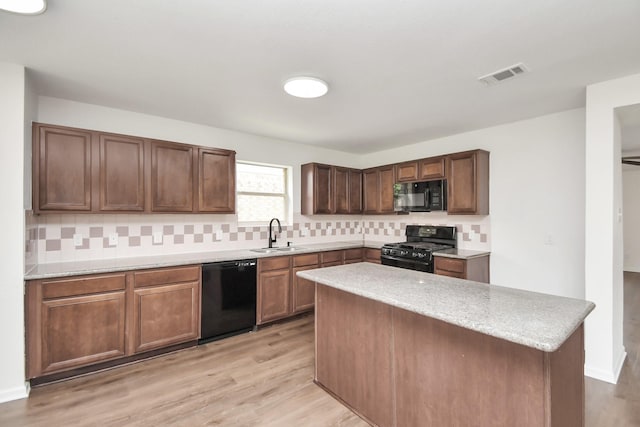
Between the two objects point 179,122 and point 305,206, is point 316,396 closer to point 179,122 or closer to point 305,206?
point 305,206

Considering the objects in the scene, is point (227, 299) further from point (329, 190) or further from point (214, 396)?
point (329, 190)

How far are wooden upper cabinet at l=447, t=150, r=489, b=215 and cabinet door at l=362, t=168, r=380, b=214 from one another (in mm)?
1206

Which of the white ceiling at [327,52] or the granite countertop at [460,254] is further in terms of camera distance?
the granite countertop at [460,254]

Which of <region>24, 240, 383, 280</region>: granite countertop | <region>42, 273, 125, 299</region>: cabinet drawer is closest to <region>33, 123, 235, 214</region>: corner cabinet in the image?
<region>24, 240, 383, 280</region>: granite countertop

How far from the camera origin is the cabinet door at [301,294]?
12.4 feet

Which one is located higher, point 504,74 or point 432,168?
point 504,74

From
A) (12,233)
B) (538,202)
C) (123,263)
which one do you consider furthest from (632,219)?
(12,233)

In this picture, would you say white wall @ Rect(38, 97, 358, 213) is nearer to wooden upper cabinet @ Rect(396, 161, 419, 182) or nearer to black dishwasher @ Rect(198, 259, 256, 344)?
wooden upper cabinet @ Rect(396, 161, 419, 182)

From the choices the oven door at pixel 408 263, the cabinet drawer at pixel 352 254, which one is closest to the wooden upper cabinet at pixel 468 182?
the oven door at pixel 408 263

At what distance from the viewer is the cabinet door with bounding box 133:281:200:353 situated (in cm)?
270

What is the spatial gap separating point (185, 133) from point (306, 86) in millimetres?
1867

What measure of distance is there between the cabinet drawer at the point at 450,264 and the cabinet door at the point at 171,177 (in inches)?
114

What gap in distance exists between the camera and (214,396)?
87.3 inches

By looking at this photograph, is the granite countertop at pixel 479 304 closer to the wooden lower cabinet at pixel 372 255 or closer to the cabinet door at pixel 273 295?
the cabinet door at pixel 273 295
